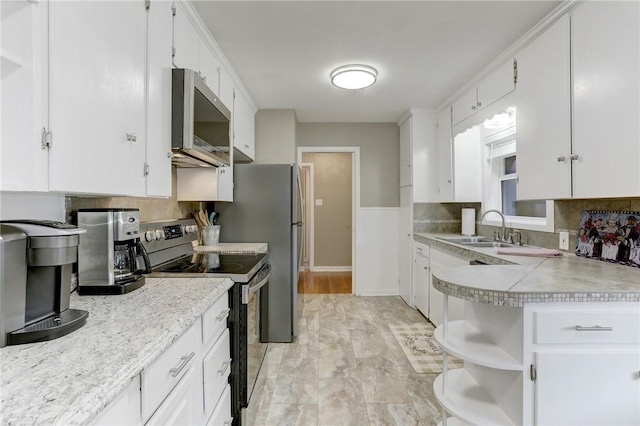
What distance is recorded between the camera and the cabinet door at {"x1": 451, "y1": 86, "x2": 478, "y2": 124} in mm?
2941

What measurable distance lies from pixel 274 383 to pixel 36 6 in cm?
227

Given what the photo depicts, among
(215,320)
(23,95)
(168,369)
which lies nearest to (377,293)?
(215,320)

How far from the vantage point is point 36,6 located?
88 cm

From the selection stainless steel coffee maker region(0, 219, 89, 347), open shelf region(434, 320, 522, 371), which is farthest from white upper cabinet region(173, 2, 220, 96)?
open shelf region(434, 320, 522, 371)

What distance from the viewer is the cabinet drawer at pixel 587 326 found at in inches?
47.3

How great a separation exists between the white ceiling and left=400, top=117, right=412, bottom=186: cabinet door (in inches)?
28.4

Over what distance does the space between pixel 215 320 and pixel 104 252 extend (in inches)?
Answer: 20.6

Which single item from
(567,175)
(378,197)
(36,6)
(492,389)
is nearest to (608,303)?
(492,389)

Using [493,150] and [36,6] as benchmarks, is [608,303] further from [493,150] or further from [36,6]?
[493,150]

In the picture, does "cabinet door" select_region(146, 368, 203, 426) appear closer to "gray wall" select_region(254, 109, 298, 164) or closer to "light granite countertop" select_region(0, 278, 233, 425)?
"light granite countertop" select_region(0, 278, 233, 425)

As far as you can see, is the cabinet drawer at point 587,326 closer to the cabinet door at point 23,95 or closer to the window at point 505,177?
the window at point 505,177

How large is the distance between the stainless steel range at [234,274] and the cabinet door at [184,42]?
94 cm

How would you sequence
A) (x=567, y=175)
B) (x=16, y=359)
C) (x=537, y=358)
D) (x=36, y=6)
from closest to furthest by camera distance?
(x=16, y=359), (x=36, y=6), (x=537, y=358), (x=567, y=175)

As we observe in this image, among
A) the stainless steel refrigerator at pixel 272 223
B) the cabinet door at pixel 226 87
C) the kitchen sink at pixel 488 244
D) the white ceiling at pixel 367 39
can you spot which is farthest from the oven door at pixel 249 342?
the kitchen sink at pixel 488 244
